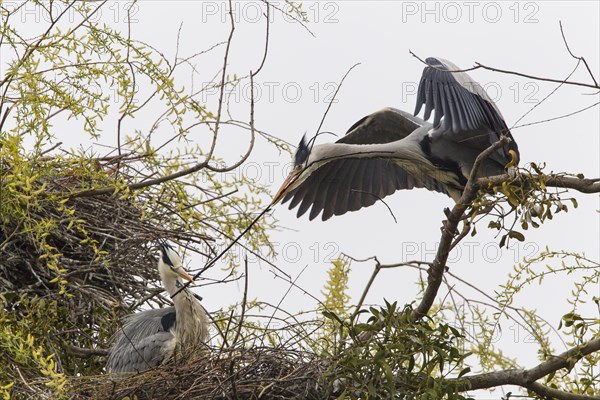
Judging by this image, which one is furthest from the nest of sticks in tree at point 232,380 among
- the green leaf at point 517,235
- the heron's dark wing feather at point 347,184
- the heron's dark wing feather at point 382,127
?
the heron's dark wing feather at point 382,127

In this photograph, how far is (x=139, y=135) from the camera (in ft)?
11.8

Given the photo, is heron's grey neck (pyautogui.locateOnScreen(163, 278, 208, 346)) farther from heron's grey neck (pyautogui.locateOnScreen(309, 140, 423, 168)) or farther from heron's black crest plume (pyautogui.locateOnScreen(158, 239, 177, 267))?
heron's grey neck (pyautogui.locateOnScreen(309, 140, 423, 168))

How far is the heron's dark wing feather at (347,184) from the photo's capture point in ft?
Result: 15.1

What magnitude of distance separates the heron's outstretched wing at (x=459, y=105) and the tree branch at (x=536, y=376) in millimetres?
1265

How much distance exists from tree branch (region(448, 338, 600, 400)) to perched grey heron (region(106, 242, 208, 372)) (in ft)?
3.32

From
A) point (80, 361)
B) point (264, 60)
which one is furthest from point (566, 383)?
point (80, 361)

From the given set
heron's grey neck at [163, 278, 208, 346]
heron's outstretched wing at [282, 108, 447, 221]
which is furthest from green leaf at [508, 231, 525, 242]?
heron's outstretched wing at [282, 108, 447, 221]

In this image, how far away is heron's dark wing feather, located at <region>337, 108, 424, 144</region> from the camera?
15.4 ft

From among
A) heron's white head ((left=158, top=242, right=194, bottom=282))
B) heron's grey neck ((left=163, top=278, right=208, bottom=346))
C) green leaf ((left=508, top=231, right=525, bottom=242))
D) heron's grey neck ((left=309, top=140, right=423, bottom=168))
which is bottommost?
heron's grey neck ((left=163, top=278, right=208, bottom=346))

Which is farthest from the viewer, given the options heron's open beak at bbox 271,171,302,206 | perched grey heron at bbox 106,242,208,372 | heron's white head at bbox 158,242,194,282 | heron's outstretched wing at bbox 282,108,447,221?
heron's outstretched wing at bbox 282,108,447,221

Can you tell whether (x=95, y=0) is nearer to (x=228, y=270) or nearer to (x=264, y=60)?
(x=264, y=60)

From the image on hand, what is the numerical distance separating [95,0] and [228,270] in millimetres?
1038

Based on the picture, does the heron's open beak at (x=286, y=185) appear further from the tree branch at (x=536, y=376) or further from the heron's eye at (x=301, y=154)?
the tree branch at (x=536, y=376)

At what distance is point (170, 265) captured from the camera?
3.51 m
